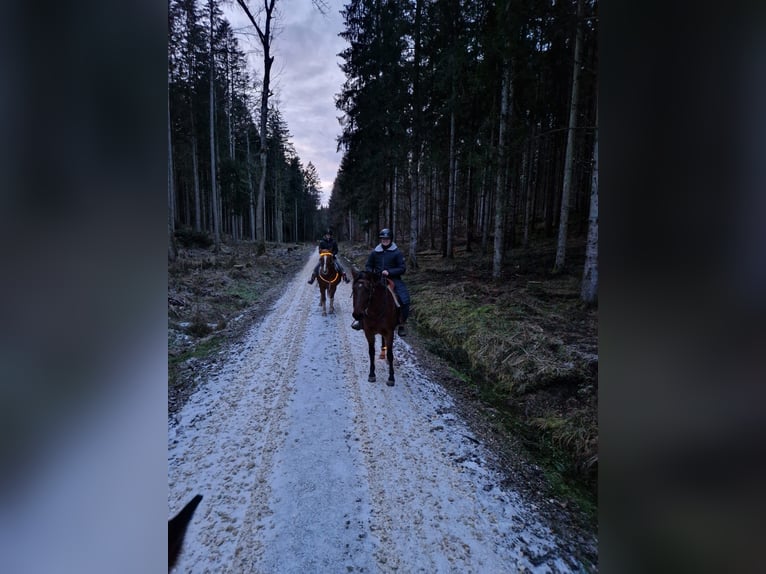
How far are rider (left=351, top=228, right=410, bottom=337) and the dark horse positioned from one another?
629mm

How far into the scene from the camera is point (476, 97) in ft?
45.3

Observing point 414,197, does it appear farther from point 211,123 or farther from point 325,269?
point 211,123

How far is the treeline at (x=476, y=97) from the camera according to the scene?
28.9 ft

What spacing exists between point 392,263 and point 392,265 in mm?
46

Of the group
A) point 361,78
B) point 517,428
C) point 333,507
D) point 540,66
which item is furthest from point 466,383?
point 361,78

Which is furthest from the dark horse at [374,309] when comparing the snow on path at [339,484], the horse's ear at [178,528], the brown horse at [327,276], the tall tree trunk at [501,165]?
the tall tree trunk at [501,165]

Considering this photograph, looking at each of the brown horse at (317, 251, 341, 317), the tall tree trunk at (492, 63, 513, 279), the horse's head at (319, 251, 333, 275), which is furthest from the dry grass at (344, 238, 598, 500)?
the horse's head at (319, 251, 333, 275)

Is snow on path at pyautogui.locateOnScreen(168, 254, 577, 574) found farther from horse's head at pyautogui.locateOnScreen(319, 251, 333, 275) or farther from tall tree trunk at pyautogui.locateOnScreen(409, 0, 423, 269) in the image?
tall tree trunk at pyautogui.locateOnScreen(409, 0, 423, 269)

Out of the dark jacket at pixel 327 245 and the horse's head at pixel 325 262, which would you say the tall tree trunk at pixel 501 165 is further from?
the horse's head at pixel 325 262

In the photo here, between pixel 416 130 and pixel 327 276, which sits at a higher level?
pixel 416 130

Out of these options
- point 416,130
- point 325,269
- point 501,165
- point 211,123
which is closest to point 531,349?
point 501,165
